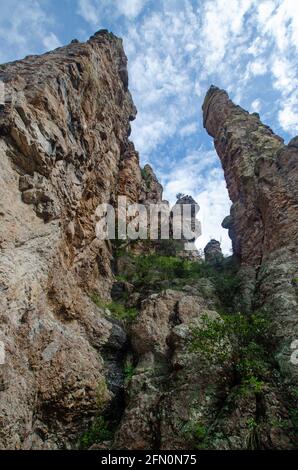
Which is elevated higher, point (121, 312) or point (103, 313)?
point (121, 312)

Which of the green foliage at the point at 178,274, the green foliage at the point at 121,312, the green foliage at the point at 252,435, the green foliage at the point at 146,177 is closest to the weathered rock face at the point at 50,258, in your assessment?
the green foliage at the point at 121,312

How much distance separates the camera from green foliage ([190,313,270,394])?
30.1 feet

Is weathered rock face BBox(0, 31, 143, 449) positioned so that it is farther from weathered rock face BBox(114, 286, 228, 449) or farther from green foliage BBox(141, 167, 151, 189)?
green foliage BBox(141, 167, 151, 189)

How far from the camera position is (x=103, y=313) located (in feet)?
45.8

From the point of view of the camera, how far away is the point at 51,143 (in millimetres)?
12805

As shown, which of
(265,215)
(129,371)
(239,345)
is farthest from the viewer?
(265,215)

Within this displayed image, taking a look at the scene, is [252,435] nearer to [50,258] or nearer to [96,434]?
[96,434]

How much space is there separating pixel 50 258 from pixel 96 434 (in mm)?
5453

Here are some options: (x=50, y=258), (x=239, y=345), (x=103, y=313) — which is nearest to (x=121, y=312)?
(x=103, y=313)

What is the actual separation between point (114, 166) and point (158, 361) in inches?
625

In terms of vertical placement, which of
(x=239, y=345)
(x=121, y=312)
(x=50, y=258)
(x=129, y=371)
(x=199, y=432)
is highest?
(x=50, y=258)

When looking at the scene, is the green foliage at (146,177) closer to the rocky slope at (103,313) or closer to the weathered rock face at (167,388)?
the rocky slope at (103,313)

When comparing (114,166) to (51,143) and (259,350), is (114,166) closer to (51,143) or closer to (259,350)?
(51,143)
